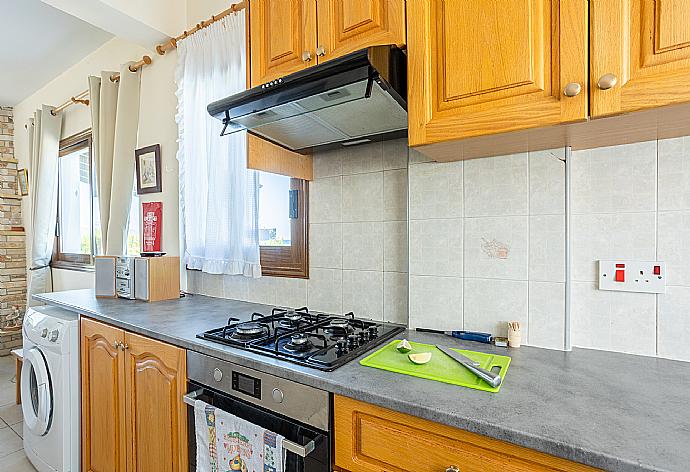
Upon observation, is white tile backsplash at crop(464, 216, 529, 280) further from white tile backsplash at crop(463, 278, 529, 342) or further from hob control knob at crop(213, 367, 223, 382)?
hob control knob at crop(213, 367, 223, 382)

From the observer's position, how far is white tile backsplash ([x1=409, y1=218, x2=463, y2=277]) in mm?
1393

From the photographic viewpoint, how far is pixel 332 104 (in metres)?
1.30

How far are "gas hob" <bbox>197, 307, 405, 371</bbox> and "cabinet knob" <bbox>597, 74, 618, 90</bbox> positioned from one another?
36.5 inches

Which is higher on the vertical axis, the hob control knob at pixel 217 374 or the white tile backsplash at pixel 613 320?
the white tile backsplash at pixel 613 320

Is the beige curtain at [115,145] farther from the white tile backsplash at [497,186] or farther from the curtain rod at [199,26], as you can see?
the white tile backsplash at [497,186]

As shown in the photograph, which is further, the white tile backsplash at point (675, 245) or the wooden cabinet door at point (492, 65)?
the white tile backsplash at point (675, 245)

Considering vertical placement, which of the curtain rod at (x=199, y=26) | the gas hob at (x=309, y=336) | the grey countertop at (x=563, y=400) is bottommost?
the grey countertop at (x=563, y=400)

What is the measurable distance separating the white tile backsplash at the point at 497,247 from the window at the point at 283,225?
82cm

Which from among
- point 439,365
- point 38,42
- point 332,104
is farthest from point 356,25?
point 38,42

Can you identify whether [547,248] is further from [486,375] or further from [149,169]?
[149,169]

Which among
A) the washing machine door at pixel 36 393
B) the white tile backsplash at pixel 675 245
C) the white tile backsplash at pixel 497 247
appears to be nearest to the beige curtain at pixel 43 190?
the washing machine door at pixel 36 393

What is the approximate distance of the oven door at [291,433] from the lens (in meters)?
1.04

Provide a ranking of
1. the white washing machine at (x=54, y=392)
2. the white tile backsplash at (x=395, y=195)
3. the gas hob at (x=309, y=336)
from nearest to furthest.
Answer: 1. the gas hob at (x=309, y=336)
2. the white tile backsplash at (x=395, y=195)
3. the white washing machine at (x=54, y=392)

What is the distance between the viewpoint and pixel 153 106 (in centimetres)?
262
